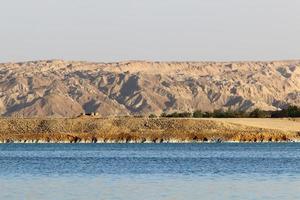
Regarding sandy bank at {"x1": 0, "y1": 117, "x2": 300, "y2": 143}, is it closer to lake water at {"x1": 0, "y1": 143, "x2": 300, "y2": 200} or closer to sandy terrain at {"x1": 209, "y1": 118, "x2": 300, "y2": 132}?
sandy terrain at {"x1": 209, "y1": 118, "x2": 300, "y2": 132}

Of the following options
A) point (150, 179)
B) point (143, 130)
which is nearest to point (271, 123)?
point (143, 130)

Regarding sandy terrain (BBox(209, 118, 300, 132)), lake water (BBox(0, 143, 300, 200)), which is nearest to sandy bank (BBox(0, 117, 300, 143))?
sandy terrain (BBox(209, 118, 300, 132))

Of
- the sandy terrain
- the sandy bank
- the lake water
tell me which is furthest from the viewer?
the sandy terrain

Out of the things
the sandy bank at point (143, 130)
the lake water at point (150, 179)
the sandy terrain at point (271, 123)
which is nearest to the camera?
the lake water at point (150, 179)

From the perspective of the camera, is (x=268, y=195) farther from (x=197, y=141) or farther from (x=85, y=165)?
(x=197, y=141)

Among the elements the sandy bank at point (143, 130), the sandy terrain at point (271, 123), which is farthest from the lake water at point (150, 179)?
the sandy terrain at point (271, 123)

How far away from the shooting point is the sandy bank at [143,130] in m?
132

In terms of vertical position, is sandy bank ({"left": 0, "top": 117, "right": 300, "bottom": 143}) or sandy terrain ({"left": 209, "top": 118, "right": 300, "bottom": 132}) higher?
sandy terrain ({"left": 209, "top": 118, "right": 300, "bottom": 132})

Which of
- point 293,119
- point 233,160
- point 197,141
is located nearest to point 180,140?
point 197,141

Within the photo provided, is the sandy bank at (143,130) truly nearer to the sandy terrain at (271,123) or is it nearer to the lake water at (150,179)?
the sandy terrain at (271,123)

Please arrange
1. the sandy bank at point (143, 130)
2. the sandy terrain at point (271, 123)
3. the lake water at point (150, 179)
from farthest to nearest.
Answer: the sandy terrain at point (271, 123) < the sandy bank at point (143, 130) < the lake water at point (150, 179)

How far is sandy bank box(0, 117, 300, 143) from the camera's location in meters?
132

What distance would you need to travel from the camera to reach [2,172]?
55469mm

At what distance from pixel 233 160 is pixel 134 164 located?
894cm
